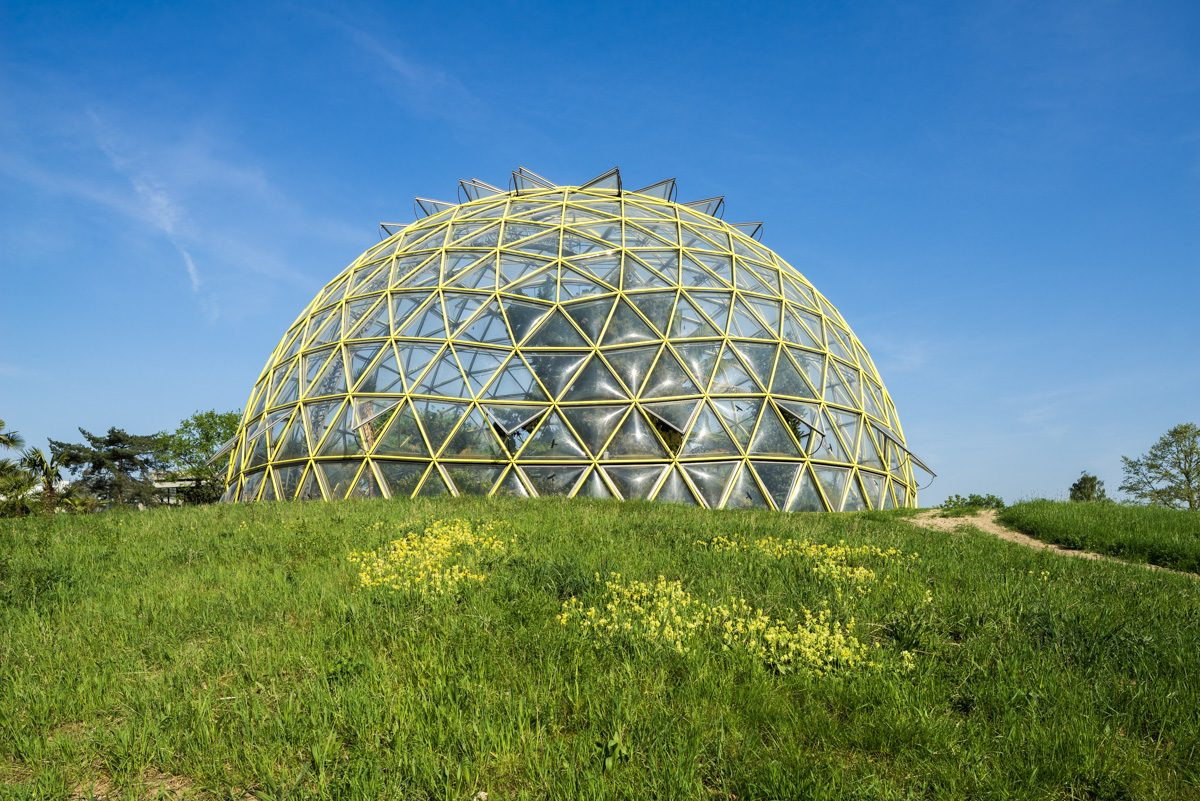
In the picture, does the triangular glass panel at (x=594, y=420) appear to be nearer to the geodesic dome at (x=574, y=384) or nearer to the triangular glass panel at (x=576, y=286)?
the geodesic dome at (x=574, y=384)

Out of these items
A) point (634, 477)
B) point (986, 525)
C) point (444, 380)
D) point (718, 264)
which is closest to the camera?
point (986, 525)

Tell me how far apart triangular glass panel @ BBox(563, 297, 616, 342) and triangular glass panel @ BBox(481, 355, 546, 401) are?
1.92 metres

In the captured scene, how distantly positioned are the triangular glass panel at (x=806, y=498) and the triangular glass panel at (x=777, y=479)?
0.19 meters

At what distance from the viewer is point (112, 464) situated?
132 feet

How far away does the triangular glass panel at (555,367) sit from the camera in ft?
52.7

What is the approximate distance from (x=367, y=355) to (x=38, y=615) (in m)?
11.6

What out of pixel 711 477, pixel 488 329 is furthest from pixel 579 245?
pixel 711 477

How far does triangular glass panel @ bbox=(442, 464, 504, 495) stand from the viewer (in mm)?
15320

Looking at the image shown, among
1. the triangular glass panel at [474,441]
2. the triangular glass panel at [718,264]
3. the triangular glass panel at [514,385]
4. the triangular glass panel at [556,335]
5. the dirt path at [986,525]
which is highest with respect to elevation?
the triangular glass panel at [718,264]

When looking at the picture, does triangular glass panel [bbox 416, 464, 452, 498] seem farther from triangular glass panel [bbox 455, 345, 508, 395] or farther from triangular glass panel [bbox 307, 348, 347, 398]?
triangular glass panel [bbox 307, 348, 347, 398]

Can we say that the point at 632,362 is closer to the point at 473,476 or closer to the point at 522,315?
the point at 522,315

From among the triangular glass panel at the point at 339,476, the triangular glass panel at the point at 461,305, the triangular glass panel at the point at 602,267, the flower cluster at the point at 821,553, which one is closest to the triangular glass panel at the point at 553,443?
the triangular glass panel at the point at 461,305

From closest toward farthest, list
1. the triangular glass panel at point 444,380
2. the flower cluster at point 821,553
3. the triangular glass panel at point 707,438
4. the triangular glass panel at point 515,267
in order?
the flower cluster at point 821,553, the triangular glass panel at point 707,438, the triangular glass panel at point 444,380, the triangular glass panel at point 515,267

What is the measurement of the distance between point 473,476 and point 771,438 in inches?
293
